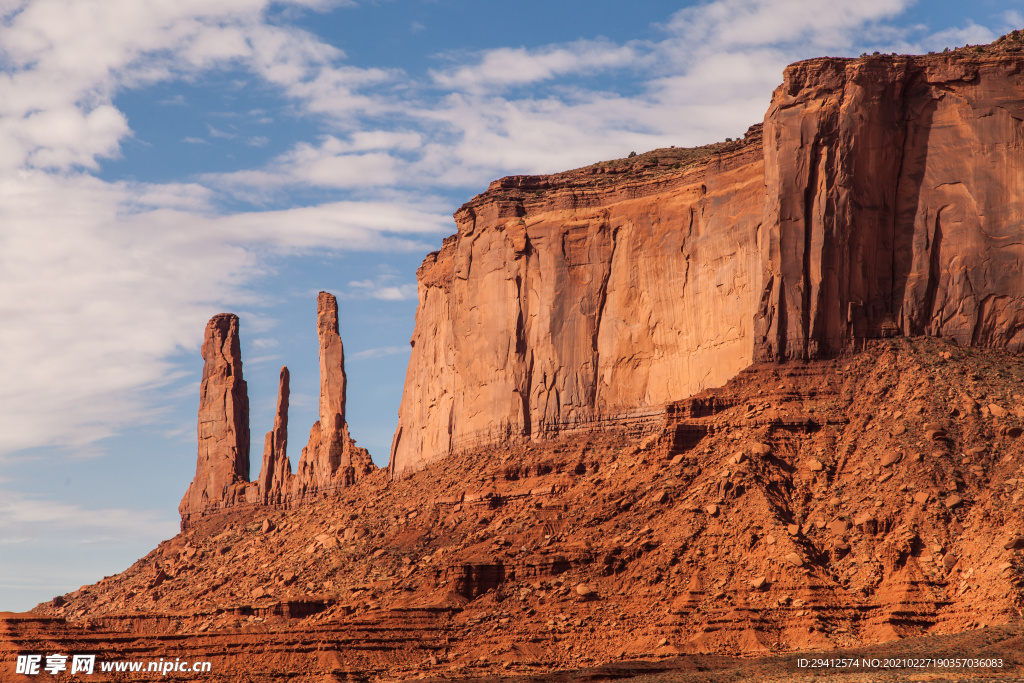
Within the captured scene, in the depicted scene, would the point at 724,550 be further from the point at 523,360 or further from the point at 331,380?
the point at 331,380

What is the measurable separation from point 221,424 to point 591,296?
39.5 m

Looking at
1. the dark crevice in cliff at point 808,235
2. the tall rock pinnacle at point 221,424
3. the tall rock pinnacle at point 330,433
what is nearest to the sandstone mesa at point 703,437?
the dark crevice in cliff at point 808,235

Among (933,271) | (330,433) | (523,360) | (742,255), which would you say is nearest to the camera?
(933,271)

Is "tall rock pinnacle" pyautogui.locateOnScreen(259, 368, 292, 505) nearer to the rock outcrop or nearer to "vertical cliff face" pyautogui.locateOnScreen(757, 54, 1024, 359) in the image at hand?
the rock outcrop

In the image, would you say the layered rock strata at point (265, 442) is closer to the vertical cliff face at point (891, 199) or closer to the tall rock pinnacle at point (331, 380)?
the tall rock pinnacle at point (331, 380)

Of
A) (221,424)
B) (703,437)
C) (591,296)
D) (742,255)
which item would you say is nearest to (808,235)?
(742,255)

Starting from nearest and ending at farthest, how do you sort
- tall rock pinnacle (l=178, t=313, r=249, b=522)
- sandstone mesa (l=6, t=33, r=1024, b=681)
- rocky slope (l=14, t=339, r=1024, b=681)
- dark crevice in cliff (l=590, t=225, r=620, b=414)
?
1. rocky slope (l=14, t=339, r=1024, b=681)
2. sandstone mesa (l=6, t=33, r=1024, b=681)
3. dark crevice in cliff (l=590, t=225, r=620, b=414)
4. tall rock pinnacle (l=178, t=313, r=249, b=522)

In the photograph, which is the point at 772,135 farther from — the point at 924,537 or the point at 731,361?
the point at 924,537

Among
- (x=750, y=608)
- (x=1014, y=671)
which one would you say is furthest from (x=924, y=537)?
(x=1014, y=671)

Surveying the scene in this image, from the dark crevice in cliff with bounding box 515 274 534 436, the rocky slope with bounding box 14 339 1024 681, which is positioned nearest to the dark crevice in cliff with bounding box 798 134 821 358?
the rocky slope with bounding box 14 339 1024 681

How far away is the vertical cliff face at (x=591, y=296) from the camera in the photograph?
82812 mm

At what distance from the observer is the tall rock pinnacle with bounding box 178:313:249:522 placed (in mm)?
116688

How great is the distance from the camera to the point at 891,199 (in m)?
74.8

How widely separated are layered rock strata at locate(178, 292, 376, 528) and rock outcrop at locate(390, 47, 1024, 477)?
21.8ft
